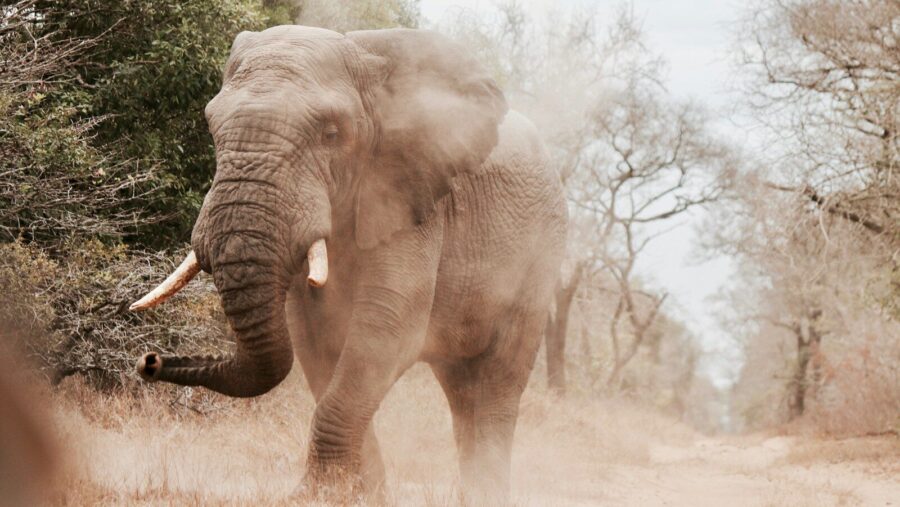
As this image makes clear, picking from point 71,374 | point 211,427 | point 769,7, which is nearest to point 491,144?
point 211,427

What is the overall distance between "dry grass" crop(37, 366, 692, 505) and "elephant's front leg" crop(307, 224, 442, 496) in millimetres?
366

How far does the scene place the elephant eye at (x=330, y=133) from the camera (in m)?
5.47

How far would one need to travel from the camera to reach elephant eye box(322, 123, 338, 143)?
5.47 m

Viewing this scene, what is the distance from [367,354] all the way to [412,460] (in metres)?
4.72

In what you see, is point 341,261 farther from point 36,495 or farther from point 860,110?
point 860,110

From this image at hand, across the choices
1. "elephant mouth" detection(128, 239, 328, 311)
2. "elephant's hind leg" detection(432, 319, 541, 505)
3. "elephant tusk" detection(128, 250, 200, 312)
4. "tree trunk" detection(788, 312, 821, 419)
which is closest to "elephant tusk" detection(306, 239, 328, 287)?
"elephant mouth" detection(128, 239, 328, 311)

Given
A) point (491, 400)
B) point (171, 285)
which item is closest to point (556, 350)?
point (491, 400)

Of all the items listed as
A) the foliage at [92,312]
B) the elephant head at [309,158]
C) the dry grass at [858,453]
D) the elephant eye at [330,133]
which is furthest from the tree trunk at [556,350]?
the elephant eye at [330,133]

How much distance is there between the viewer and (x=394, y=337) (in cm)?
588

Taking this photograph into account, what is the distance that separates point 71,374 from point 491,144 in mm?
5888

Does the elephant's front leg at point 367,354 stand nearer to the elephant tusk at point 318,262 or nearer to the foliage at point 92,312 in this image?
the elephant tusk at point 318,262

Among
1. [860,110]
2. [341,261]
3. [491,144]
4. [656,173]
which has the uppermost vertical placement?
[656,173]

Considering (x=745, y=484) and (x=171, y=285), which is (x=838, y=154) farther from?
(x=171, y=285)

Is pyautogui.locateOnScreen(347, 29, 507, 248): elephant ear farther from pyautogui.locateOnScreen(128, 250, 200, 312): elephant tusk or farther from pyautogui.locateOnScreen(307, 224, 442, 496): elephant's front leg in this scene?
pyautogui.locateOnScreen(128, 250, 200, 312): elephant tusk
